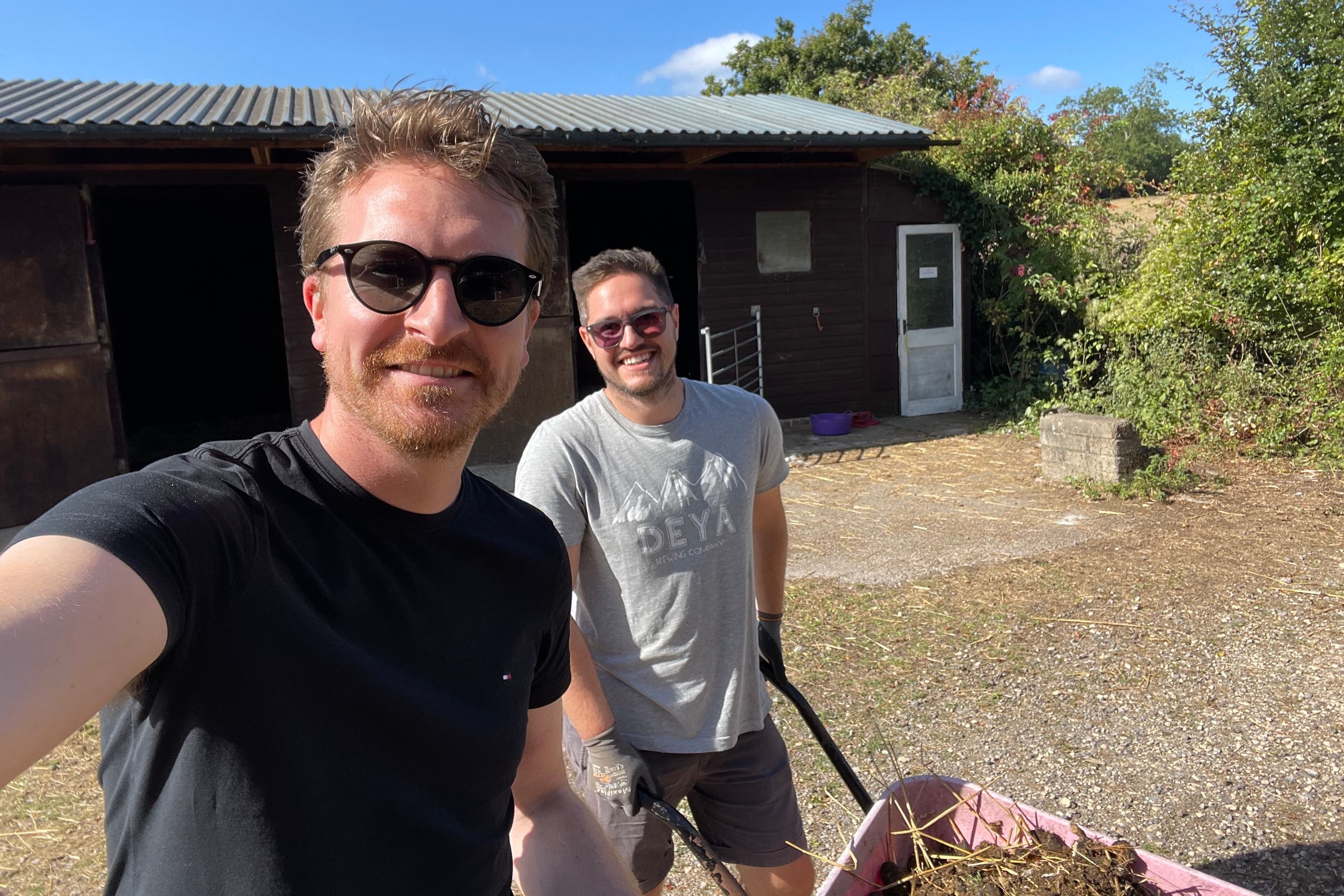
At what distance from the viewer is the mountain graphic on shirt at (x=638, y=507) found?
2275 millimetres

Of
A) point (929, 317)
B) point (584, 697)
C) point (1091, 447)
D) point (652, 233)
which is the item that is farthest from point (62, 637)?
point (652, 233)

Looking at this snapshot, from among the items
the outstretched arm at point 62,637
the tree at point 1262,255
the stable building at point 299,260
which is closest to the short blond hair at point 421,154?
the outstretched arm at point 62,637

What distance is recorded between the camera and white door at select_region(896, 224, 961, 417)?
11.4 meters

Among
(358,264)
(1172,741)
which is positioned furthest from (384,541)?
(1172,741)

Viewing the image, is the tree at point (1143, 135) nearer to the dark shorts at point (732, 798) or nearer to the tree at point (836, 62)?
the tree at point (836, 62)

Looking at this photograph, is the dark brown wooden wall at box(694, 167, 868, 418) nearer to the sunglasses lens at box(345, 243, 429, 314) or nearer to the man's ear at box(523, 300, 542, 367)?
the man's ear at box(523, 300, 542, 367)

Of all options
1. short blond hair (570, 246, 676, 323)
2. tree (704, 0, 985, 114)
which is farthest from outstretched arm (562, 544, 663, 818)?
tree (704, 0, 985, 114)

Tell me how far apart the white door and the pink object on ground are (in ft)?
32.8

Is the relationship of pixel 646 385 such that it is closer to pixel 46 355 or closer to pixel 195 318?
pixel 46 355

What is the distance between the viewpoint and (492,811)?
127 centimetres

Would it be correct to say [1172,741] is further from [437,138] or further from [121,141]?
[121,141]

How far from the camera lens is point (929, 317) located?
Result: 1156 centimetres

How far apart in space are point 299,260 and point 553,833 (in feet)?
24.8

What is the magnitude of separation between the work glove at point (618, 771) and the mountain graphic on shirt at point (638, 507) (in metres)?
0.52
